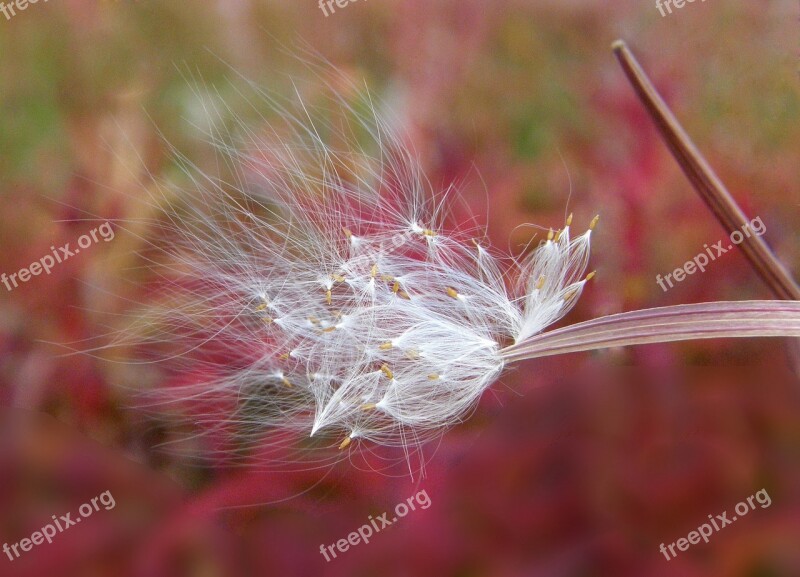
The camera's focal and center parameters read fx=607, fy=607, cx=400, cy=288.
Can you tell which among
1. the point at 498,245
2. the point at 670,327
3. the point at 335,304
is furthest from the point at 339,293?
the point at 670,327

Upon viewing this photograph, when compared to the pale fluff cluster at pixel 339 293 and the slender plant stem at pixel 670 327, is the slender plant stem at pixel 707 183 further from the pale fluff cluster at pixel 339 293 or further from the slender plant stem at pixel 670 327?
the pale fluff cluster at pixel 339 293

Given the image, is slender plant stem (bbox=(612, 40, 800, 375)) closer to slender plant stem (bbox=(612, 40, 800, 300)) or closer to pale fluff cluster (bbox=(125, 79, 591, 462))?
slender plant stem (bbox=(612, 40, 800, 300))

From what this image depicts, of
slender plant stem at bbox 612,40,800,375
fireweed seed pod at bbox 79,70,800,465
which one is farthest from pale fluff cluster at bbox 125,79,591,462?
slender plant stem at bbox 612,40,800,375

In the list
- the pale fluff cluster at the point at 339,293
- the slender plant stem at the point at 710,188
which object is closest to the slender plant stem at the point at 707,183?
the slender plant stem at the point at 710,188

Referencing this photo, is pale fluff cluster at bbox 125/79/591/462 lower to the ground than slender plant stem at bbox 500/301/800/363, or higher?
higher

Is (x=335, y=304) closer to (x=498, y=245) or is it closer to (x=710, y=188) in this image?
(x=498, y=245)
